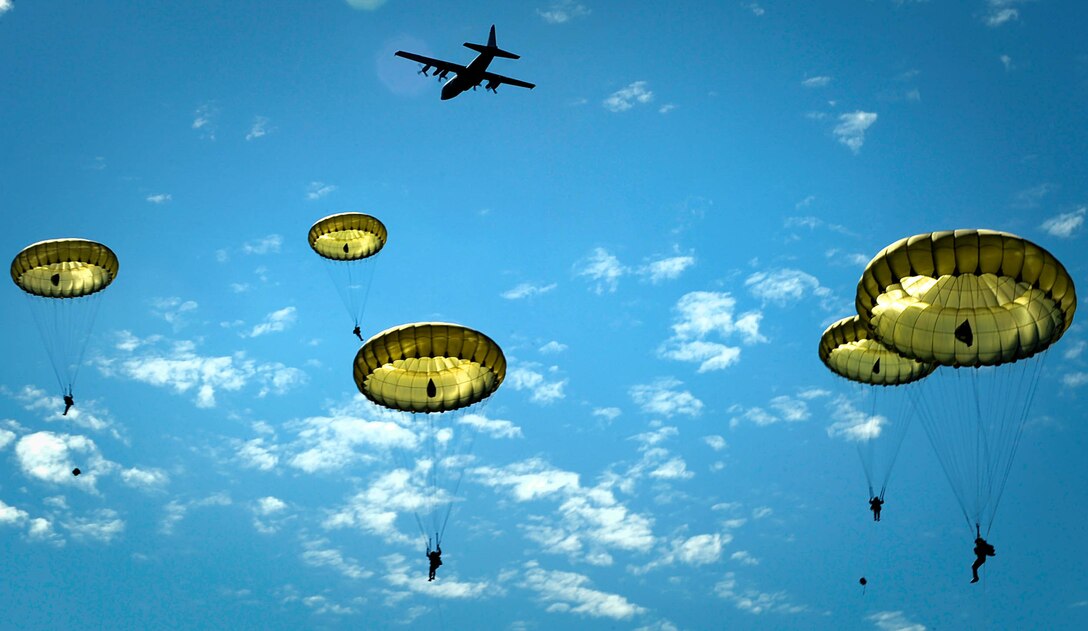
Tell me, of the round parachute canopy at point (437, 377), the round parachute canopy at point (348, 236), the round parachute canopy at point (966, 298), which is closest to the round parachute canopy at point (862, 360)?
the round parachute canopy at point (966, 298)

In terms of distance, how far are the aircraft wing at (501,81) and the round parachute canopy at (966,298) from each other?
35.1 m

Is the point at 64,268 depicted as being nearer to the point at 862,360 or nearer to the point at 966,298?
the point at 862,360

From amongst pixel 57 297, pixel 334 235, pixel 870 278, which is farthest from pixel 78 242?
pixel 870 278

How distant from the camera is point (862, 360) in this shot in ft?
148

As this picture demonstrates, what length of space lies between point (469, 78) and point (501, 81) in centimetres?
278

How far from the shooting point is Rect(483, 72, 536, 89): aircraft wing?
63688mm

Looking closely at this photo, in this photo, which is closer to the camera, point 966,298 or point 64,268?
point 966,298

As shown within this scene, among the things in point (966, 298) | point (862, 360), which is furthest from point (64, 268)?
point (966, 298)

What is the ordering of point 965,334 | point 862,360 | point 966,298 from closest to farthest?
point 965,334 < point 966,298 < point 862,360

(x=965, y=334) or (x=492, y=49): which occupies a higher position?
(x=492, y=49)

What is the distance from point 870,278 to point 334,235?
36649mm

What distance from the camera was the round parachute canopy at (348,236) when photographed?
58.8 m

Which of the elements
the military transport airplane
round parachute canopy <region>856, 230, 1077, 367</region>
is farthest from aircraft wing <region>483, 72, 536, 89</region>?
round parachute canopy <region>856, 230, 1077, 367</region>

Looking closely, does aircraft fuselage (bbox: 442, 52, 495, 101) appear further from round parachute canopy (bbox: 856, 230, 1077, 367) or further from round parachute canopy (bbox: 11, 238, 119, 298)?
round parachute canopy (bbox: 856, 230, 1077, 367)
